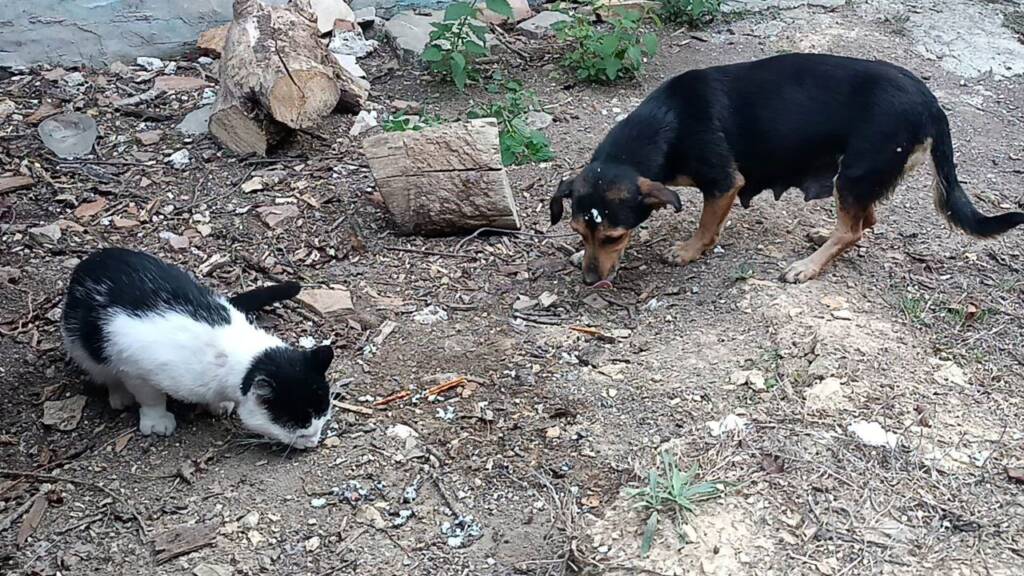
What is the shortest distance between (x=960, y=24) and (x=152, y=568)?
28.1ft

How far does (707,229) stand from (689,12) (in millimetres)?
4219

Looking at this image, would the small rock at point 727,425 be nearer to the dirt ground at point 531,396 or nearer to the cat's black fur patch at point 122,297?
the dirt ground at point 531,396

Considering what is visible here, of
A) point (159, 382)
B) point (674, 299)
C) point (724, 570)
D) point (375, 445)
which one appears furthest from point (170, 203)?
point (724, 570)

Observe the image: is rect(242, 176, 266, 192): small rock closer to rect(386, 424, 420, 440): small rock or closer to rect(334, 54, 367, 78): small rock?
rect(334, 54, 367, 78): small rock

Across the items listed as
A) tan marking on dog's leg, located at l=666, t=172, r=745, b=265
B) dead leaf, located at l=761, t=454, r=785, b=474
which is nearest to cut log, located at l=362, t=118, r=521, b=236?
tan marking on dog's leg, located at l=666, t=172, r=745, b=265

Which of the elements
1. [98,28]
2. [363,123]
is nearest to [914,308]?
[363,123]

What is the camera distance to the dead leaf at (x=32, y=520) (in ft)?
12.6

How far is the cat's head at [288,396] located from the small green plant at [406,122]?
2298 mm

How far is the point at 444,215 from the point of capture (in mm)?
5836

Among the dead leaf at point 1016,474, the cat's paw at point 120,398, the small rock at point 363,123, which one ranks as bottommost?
the small rock at point 363,123

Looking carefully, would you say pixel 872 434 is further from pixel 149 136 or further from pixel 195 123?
pixel 149 136

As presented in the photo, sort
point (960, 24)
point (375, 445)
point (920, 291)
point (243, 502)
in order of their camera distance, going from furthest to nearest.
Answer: point (960, 24) < point (920, 291) < point (375, 445) < point (243, 502)

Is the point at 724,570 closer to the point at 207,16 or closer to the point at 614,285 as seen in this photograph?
the point at 614,285

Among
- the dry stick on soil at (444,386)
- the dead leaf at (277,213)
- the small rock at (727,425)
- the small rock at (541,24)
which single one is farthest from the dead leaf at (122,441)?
the small rock at (541,24)
